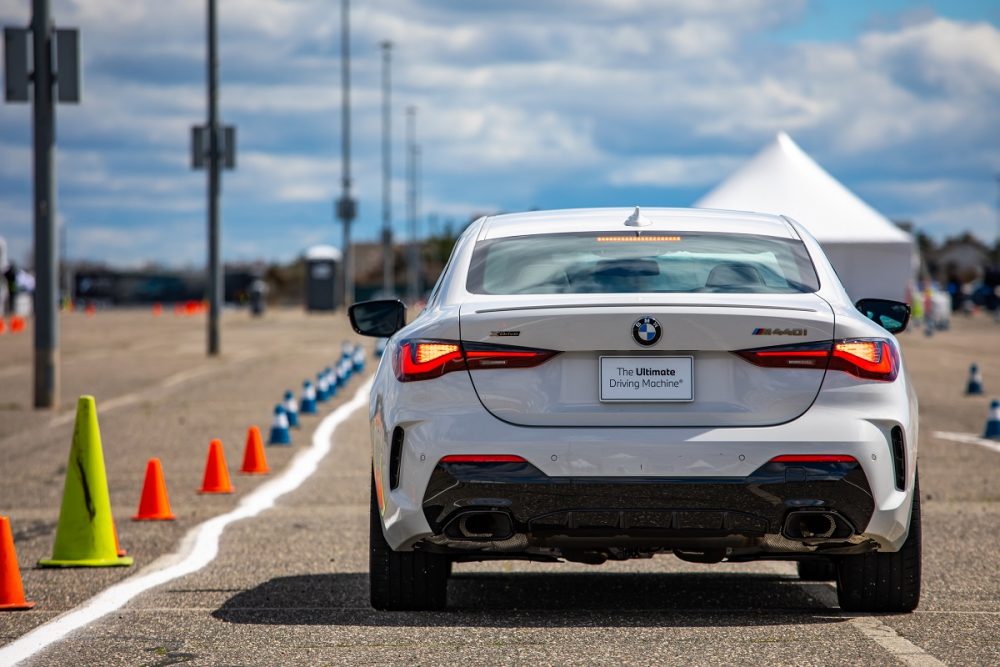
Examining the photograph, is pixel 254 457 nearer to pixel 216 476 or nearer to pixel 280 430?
pixel 216 476

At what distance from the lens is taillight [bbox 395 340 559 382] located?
587 cm

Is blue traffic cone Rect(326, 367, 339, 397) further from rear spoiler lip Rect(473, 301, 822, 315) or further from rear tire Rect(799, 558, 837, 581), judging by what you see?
rear spoiler lip Rect(473, 301, 822, 315)

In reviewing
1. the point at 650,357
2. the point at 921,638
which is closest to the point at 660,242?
the point at 650,357

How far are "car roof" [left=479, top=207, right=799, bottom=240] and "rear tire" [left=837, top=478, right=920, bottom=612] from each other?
1.31 metres

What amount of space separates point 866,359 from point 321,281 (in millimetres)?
64998

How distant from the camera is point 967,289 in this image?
81312 millimetres

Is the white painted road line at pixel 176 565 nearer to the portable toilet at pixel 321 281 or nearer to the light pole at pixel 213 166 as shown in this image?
the light pole at pixel 213 166

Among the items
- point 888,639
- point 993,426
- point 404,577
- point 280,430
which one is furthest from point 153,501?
point 993,426

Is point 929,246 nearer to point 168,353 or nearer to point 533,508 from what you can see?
point 168,353

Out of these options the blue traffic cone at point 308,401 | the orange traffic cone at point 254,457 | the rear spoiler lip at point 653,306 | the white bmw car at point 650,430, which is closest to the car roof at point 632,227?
the white bmw car at point 650,430

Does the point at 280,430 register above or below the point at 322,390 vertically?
above

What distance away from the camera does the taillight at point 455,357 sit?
5.87 m

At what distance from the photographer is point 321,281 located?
230 ft

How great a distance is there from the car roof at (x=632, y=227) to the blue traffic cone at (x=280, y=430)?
7.79m
